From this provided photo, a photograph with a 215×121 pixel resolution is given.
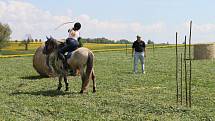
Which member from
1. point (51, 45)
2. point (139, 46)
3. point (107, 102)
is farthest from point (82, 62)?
point (139, 46)

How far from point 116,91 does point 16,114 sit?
200 inches

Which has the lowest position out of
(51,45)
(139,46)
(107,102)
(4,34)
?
(107,102)

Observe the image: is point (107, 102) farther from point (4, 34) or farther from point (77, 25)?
point (4, 34)

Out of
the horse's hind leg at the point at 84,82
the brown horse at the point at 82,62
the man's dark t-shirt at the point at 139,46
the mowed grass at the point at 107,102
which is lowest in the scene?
the mowed grass at the point at 107,102

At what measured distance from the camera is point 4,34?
69.2 metres

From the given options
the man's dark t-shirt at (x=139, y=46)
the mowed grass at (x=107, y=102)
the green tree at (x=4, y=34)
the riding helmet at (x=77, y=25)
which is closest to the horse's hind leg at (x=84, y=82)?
the mowed grass at (x=107, y=102)

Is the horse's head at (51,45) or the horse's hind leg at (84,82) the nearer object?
the horse's hind leg at (84,82)

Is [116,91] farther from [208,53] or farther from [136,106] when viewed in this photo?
[208,53]

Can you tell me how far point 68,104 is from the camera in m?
12.4

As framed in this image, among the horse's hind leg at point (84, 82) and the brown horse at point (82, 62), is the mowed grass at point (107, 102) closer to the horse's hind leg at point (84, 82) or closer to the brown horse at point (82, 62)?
the horse's hind leg at point (84, 82)

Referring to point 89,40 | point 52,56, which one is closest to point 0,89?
point 52,56

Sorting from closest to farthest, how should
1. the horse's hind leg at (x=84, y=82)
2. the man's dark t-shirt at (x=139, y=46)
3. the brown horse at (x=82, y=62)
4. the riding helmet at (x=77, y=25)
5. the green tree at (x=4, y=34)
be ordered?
the brown horse at (x=82, y=62), the horse's hind leg at (x=84, y=82), the riding helmet at (x=77, y=25), the man's dark t-shirt at (x=139, y=46), the green tree at (x=4, y=34)

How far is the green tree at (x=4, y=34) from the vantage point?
6719 cm

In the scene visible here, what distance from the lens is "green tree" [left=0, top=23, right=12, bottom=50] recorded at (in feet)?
220
